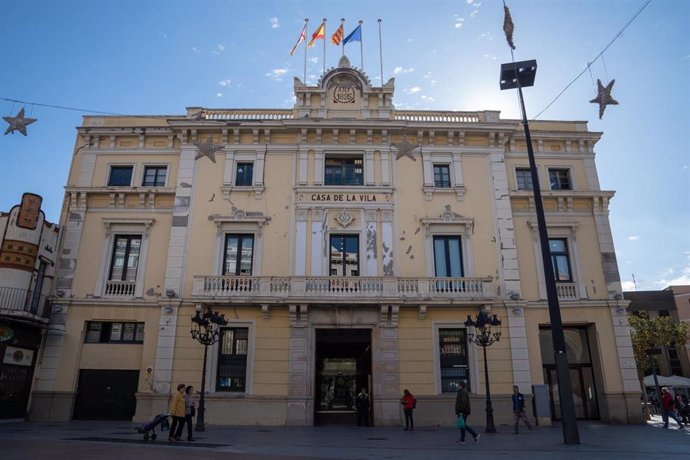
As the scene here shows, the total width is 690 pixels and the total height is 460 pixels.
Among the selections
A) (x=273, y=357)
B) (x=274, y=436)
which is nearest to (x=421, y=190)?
(x=273, y=357)

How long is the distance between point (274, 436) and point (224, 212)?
35.6 ft

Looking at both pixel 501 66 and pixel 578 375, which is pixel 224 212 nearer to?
pixel 501 66

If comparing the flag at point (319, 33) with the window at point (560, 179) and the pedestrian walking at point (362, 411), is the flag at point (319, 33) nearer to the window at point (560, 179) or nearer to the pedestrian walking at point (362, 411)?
the window at point (560, 179)

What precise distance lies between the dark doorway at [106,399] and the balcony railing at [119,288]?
3677 mm

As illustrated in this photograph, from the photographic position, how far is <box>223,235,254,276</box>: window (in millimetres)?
21344

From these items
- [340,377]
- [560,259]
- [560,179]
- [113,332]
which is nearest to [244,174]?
[113,332]

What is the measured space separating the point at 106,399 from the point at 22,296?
5451mm

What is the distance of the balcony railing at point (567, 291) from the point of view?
21609mm

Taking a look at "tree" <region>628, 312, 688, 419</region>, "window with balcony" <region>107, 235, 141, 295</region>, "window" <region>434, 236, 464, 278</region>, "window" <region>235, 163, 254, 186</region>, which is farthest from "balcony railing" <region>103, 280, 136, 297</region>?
"tree" <region>628, 312, 688, 419</region>

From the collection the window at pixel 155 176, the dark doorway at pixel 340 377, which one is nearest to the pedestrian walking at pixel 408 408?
the dark doorway at pixel 340 377

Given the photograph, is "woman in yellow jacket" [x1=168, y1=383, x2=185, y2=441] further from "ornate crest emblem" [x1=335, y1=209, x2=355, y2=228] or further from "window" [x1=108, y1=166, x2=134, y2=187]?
"window" [x1=108, y1=166, x2=134, y2=187]

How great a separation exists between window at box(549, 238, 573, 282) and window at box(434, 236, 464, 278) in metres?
4.56

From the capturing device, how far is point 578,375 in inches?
863

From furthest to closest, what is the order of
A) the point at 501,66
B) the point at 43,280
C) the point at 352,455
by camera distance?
the point at 43,280, the point at 501,66, the point at 352,455
